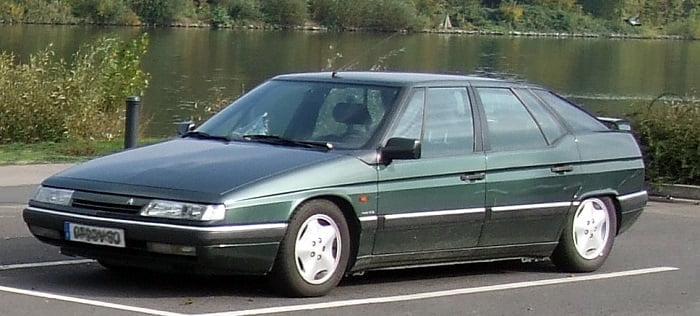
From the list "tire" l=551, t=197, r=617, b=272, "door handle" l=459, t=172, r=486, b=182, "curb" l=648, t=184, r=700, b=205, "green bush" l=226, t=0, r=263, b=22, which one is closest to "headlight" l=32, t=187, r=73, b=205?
"door handle" l=459, t=172, r=486, b=182

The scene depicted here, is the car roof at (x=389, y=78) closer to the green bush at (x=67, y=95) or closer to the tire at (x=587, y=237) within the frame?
the tire at (x=587, y=237)

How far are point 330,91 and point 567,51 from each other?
3368 inches

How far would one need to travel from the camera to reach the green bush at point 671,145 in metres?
16.1

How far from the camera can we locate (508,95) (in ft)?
32.6

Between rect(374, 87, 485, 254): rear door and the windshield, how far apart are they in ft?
0.64

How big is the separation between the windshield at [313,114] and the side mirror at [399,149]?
17 cm

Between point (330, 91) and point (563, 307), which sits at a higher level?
point (330, 91)

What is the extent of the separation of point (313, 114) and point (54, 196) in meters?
1.76

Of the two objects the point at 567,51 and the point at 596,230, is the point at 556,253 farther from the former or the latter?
the point at 567,51

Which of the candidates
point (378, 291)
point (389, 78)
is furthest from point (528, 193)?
point (378, 291)

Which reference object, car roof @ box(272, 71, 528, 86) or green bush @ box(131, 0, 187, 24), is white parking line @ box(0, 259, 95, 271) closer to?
car roof @ box(272, 71, 528, 86)

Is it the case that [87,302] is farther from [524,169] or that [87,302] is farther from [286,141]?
[524,169]

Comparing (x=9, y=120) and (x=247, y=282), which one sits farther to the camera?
(x=9, y=120)

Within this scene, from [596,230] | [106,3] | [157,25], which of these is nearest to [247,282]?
[596,230]
